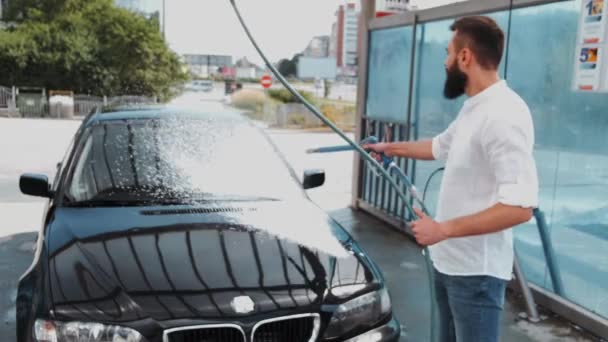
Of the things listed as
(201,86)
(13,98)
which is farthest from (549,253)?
(201,86)

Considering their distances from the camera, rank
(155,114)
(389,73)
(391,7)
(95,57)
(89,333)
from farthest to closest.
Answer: (95,57) < (391,7) < (389,73) < (155,114) < (89,333)

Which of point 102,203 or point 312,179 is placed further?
point 312,179

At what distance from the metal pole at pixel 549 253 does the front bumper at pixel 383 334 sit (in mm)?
1931

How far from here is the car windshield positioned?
3334 mm

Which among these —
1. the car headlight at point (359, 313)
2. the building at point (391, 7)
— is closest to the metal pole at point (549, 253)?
the car headlight at point (359, 313)

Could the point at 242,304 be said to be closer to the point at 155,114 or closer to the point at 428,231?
the point at 428,231

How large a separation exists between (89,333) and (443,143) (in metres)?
1.58

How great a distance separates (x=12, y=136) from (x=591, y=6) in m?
15.5

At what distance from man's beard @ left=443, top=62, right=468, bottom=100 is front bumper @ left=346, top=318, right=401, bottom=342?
1.07m

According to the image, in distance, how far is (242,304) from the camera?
242cm

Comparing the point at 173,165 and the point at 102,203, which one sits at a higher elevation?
the point at 173,165

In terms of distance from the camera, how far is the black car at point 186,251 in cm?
236

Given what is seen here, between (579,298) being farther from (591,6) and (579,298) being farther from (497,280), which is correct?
(497,280)

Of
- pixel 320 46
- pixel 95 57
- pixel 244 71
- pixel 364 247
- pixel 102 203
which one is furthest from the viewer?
pixel 320 46
